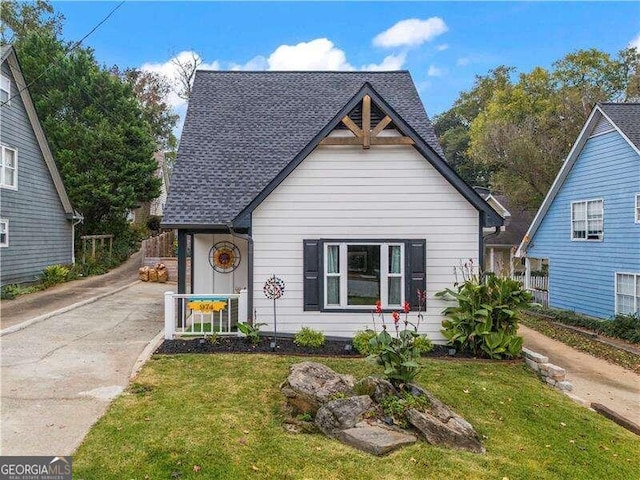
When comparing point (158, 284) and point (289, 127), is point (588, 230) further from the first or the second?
point (158, 284)

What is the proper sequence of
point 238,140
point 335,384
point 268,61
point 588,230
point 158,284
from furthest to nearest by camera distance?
point 268,61, point 158,284, point 588,230, point 238,140, point 335,384

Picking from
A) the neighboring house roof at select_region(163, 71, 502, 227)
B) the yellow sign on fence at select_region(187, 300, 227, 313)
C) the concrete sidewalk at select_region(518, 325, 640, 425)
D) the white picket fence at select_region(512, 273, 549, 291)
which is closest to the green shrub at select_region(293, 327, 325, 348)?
the yellow sign on fence at select_region(187, 300, 227, 313)

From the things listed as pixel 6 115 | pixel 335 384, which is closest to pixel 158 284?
pixel 6 115

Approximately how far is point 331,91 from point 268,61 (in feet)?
49.9

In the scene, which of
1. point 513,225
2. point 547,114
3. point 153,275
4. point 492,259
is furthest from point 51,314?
point 547,114

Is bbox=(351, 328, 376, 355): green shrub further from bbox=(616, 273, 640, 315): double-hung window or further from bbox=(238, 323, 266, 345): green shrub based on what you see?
bbox=(616, 273, 640, 315): double-hung window

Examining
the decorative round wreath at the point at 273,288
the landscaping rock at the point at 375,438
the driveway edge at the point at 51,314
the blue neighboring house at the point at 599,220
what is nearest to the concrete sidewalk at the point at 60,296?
the driveway edge at the point at 51,314

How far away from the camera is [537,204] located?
91.5 feet

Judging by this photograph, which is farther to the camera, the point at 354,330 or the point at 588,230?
the point at 588,230

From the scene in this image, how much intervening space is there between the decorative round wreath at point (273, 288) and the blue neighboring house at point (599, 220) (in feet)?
38.0

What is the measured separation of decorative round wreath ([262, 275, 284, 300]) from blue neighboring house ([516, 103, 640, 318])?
456 inches

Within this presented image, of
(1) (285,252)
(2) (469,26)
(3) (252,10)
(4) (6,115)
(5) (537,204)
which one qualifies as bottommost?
(1) (285,252)

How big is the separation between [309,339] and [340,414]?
3.78 metres

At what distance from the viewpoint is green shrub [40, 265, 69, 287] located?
16.6 metres
